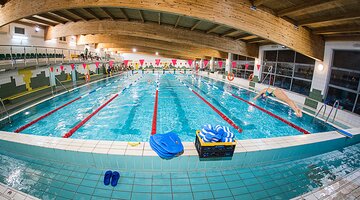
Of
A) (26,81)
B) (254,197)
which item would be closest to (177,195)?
(254,197)

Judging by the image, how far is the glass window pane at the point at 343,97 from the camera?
641 centimetres

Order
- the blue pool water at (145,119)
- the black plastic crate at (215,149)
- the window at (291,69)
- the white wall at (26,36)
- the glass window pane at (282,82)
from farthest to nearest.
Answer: the glass window pane at (282,82)
the window at (291,69)
the white wall at (26,36)
the blue pool water at (145,119)
the black plastic crate at (215,149)

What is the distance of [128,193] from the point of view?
2.59 meters

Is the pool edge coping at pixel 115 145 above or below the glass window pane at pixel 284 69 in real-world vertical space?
below

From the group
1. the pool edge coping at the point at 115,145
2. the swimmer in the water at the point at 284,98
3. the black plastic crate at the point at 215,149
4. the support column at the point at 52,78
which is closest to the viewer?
the black plastic crate at the point at 215,149

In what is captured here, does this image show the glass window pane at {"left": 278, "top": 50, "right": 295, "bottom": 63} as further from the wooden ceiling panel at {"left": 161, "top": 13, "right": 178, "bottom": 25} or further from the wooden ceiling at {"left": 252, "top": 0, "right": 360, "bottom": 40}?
the wooden ceiling panel at {"left": 161, "top": 13, "right": 178, "bottom": 25}

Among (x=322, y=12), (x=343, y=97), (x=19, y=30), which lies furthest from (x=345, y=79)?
(x=19, y=30)

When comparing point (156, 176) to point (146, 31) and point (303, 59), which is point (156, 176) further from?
point (303, 59)

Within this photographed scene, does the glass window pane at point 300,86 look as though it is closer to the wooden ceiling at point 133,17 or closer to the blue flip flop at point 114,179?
the wooden ceiling at point 133,17

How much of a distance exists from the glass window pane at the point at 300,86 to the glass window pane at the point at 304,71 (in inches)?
22.8

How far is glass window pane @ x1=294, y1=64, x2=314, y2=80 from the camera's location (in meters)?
8.56

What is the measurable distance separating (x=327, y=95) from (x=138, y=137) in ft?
27.2

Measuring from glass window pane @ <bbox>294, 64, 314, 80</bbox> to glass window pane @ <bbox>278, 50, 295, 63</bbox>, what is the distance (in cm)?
67

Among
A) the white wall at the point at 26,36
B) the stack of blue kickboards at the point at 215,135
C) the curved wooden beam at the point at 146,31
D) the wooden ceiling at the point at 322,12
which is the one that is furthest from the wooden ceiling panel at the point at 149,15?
the white wall at the point at 26,36
